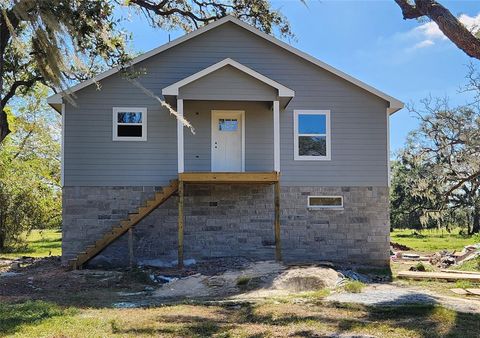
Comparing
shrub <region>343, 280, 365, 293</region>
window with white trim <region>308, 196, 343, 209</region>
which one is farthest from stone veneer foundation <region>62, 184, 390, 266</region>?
shrub <region>343, 280, 365, 293</region>

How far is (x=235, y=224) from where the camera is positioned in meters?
15.1

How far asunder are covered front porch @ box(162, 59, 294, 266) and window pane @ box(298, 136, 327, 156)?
2.95 ft

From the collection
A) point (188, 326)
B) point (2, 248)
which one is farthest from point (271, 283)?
point (2, 248)

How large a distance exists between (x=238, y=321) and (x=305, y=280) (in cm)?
365

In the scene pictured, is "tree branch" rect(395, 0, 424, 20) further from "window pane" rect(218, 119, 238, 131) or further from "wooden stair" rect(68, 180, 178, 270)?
"wooden stair" rect(68, 180, 178, 270)

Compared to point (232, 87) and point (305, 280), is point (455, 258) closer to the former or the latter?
point (305, 280)

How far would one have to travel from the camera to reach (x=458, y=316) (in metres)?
7.73

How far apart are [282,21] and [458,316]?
14.5 meters

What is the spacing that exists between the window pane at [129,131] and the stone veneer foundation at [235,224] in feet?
4.95

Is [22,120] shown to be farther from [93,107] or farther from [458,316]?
[458,316]

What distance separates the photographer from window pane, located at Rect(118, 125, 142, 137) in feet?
49.3

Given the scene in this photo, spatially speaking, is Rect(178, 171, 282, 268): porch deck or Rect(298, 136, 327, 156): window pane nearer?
Rect(178, 171, 282, 268): porch deck

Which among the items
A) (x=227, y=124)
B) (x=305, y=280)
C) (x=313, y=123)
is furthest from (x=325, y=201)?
(x=305, y=280)

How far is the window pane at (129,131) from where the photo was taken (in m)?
15.0
